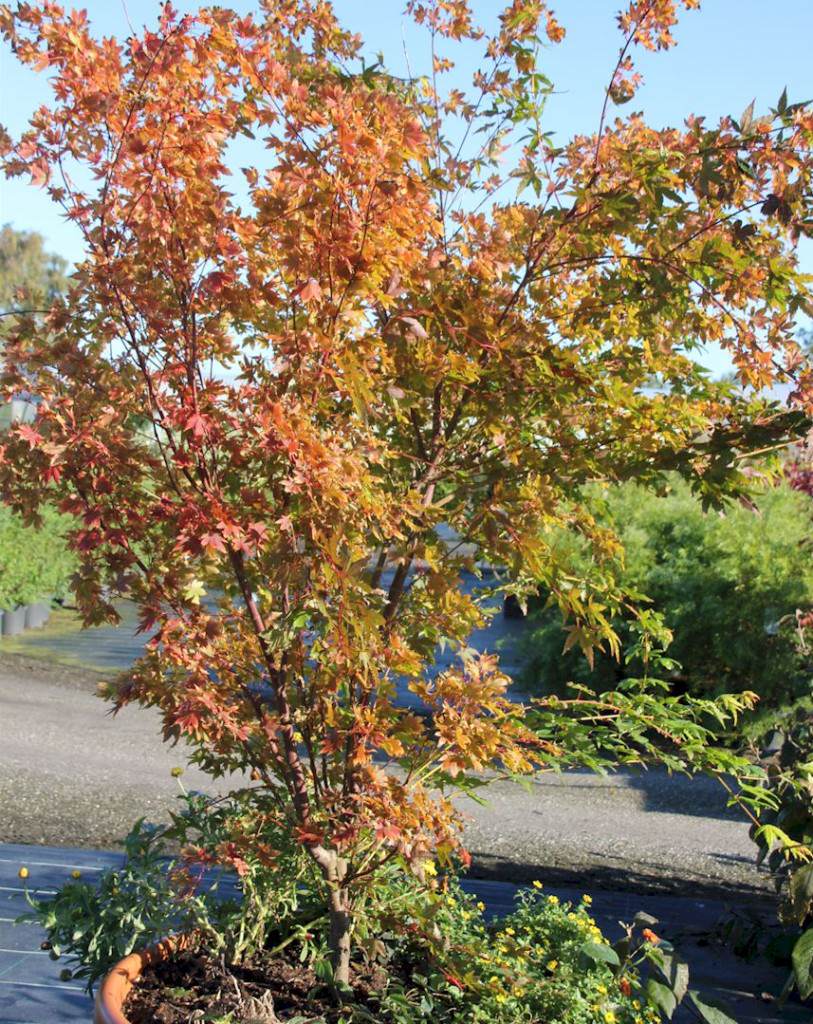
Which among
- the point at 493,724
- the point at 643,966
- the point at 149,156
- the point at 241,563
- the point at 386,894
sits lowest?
the point at 643,966

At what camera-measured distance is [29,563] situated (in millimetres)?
12117

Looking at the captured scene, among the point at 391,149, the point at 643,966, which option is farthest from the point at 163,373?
the point at 643,966

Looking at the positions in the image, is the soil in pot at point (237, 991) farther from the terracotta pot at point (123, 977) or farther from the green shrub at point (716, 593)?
the green shrub at point (716, 593)

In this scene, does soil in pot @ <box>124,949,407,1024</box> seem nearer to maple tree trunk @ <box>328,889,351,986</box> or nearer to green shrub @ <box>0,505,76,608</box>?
maple tree trunk @ <box>328,889,351,986</box>

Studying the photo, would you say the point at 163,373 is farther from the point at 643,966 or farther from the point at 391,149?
the point at 643,966

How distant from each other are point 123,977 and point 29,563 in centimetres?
1042

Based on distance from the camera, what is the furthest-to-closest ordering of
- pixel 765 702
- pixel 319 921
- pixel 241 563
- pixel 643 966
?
pixel 765 702 < pixel 643 966 < pixel 319 921 < pixel 241 563

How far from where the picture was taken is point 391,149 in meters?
1.96

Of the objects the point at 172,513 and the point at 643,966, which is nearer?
the point at 172,513

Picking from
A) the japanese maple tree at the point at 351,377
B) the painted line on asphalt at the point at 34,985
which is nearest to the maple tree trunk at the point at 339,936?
the japanese maple tree at the point at 351,377

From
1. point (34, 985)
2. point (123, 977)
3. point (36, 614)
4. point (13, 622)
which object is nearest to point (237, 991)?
point (123, 977)

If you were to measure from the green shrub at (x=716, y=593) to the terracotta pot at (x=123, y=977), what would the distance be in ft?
15.4

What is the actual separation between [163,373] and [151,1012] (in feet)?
4.26

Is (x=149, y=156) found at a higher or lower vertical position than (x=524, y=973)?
higher
